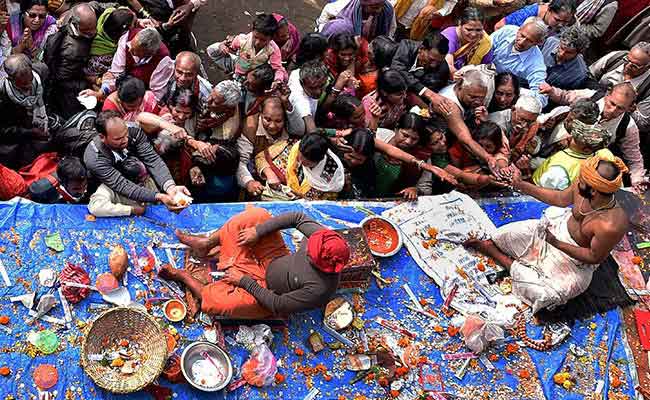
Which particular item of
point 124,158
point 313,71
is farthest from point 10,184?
point 313,71

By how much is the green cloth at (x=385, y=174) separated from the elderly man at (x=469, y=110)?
2.27 feet

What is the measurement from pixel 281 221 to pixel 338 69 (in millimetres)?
2280

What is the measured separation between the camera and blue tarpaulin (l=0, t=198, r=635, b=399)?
4406mm

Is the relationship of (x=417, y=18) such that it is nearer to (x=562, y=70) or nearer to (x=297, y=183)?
(x=562, y=70)

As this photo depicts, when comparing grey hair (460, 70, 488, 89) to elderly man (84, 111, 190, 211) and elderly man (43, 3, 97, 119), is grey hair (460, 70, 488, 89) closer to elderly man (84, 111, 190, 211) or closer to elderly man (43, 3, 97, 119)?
elderly man (84, 111, 190, 211)

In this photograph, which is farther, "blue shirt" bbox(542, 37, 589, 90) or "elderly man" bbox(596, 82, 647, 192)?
"blue shirt" bbox(542, 37, 589, 90)

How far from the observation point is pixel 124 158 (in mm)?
5195

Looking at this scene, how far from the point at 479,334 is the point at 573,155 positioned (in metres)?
2.02

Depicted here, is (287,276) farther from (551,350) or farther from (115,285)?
(551,350)

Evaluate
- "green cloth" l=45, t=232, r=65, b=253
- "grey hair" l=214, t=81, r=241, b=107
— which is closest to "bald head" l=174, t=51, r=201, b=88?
"grey hair" l=214, t=81, r=241, b=107

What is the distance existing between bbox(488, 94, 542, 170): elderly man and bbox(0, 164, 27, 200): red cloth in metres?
4.27

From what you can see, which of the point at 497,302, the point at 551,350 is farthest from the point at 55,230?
the point at 551,350

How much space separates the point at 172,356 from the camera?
14.9 feet

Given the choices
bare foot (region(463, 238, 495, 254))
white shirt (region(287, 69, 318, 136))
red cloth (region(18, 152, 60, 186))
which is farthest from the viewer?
white shirt (region(287, 69, 318, 136))
